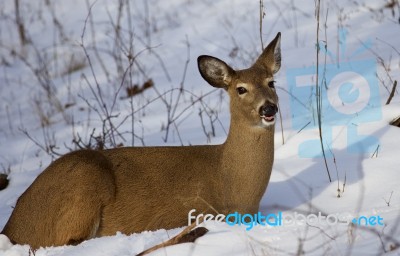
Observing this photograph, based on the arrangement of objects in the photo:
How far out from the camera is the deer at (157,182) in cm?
512

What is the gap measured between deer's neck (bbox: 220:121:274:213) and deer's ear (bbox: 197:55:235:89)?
35cm

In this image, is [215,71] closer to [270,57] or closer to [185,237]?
[270,57]

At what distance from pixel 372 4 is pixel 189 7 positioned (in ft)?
12.1

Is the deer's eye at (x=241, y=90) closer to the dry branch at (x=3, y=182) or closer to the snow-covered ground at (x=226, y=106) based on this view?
the snow-covered ground at (x=226, y=106)

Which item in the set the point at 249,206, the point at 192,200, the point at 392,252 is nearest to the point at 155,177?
the point at 192,200

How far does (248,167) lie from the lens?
5.27m

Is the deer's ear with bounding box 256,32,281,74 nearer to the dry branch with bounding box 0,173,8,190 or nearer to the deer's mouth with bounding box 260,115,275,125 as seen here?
the deer's mouth with bounding box 260,115,275,125

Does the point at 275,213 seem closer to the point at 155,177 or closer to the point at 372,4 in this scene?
the point at 155,177

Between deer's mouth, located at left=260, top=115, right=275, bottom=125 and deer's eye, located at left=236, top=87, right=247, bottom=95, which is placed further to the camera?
deer's eye, located at left=236, top=87, right=247, bottom=95

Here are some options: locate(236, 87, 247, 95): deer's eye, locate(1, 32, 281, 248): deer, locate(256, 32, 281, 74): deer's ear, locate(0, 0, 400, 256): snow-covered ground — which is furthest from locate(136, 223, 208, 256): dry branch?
locate(256, 32, 281, 74): deer's ear

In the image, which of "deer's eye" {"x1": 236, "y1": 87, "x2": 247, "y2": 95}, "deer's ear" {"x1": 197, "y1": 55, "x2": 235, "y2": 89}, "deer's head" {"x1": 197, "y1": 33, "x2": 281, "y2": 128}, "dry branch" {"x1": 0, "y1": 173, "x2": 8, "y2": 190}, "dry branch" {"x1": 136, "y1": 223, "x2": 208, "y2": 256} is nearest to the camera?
"dry branch" {"x1": 136, "y1": 223, "x2": 208, "y2": 256}

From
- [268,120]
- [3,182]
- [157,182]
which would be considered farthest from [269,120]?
[3,182]

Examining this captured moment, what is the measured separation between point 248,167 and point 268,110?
0.44 m

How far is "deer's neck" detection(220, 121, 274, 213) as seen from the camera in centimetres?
523
